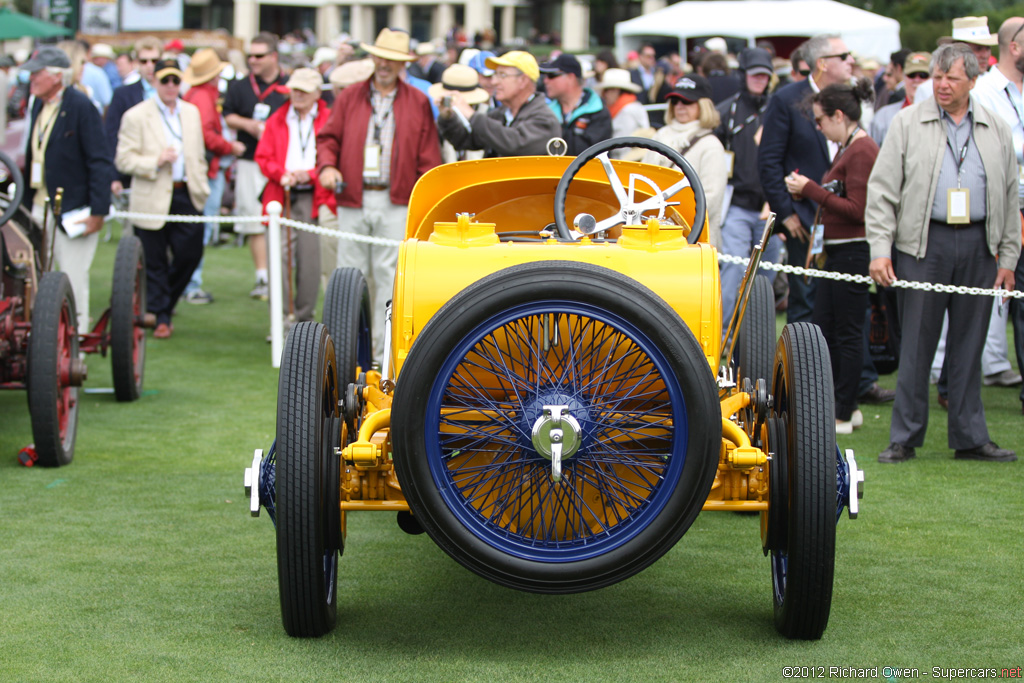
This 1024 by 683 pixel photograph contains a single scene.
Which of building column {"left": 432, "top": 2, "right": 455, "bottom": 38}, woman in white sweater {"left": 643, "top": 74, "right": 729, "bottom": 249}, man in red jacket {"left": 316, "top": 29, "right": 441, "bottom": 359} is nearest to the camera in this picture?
woman in white sweater {"left": 643, "top": 74, "right": 729, "bottom": 249}

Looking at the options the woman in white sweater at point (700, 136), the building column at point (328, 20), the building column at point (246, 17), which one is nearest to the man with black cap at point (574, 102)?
the woman in white sweater at point (700, 136)

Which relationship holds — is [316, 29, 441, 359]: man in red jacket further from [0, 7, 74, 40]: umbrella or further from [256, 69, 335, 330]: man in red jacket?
[0, 7, 74, 40]: umbrella

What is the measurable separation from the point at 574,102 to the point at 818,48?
1.78m

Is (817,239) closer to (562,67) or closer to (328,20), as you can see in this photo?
(562,67)

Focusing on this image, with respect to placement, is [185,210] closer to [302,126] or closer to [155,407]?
[302,126]

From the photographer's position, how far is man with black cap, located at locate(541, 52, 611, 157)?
8.68 meters

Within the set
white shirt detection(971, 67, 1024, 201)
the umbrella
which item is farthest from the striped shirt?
the umbrella

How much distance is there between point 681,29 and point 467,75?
12.7m

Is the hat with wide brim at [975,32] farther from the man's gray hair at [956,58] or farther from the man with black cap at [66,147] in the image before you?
the man with black cap at [66,147]

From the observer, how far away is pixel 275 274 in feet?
28.6

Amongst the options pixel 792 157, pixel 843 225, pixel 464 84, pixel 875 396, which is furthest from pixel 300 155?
pixel 875 396

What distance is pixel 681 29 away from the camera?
21.8m

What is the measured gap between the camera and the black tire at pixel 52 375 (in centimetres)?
582

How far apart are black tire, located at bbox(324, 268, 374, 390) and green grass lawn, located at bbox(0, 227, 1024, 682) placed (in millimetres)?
714
